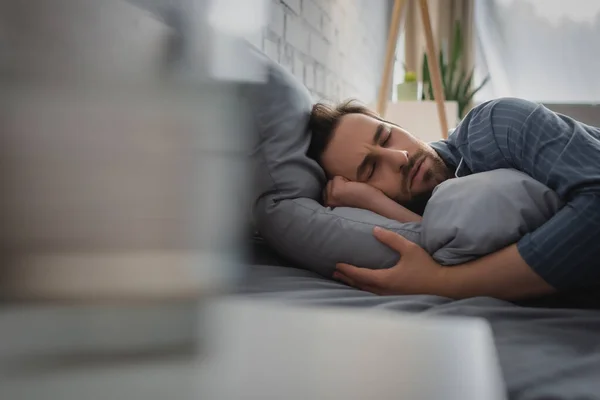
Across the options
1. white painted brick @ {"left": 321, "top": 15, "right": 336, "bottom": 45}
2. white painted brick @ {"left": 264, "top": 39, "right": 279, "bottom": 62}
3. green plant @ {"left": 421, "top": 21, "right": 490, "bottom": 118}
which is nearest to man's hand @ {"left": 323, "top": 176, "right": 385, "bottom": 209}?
white painted brick @ {"left": 264, "top": 39, "right": 279, "bottom": 62}

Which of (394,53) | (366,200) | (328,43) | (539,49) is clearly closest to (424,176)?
(366,200)

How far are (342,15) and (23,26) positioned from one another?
234 cm

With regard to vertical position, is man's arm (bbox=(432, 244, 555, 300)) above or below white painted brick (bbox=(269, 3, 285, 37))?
below

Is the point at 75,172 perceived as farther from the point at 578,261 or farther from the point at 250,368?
the point at 578,261

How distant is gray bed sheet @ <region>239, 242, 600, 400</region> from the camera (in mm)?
485

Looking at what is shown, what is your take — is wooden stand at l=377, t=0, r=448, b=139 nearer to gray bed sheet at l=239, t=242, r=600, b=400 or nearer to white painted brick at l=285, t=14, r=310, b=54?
white painted brick at l=285, t=14, r=310, b=54

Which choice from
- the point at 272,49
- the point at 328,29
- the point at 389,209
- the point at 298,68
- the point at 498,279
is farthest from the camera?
the point at 328,29

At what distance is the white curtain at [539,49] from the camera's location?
137 inches

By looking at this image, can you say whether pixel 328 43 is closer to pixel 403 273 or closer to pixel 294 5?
pixel 294 5

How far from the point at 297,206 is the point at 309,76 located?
0.96 meters

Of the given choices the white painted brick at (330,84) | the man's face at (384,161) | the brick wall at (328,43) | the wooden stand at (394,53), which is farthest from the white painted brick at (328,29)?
the man's face at (384,161)

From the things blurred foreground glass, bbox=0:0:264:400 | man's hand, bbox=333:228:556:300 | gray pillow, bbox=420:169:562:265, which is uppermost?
blurred foreground glass, bbox=0:0:264:400

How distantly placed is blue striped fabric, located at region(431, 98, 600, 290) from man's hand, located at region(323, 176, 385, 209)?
19 cm

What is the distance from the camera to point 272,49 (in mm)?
1454
